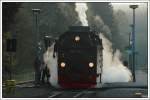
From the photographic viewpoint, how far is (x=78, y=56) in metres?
28.0

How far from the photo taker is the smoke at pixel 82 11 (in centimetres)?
2700

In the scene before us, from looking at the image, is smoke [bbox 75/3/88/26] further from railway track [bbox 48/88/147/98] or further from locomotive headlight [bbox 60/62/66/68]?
railway track [bbox 48/88/147/98]

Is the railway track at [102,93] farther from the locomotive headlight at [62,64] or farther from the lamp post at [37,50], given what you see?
the locomotive headlight at [62,64]

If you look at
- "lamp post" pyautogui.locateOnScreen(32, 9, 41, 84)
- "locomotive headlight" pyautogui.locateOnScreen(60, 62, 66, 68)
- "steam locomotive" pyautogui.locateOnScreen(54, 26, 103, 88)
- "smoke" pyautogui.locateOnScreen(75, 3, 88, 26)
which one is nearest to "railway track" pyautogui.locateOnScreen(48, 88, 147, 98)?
"steam locomotive" pyautogui.locateOnScreen(54, 26, 103, 88)

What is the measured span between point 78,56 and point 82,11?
166cm

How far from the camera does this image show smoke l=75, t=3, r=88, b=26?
27.0 metres

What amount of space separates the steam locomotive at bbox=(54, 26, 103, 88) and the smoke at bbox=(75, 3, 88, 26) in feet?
1.16

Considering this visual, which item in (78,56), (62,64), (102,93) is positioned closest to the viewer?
(102,93)

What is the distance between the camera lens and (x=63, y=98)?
26625 mm

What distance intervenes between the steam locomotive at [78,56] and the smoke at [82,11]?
0.35 meters

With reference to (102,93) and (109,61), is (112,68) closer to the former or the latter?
(109,61)

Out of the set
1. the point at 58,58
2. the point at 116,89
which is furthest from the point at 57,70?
the point at 116,89

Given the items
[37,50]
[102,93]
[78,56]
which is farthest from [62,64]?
[102,93]

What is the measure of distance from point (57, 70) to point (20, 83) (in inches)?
53.7
